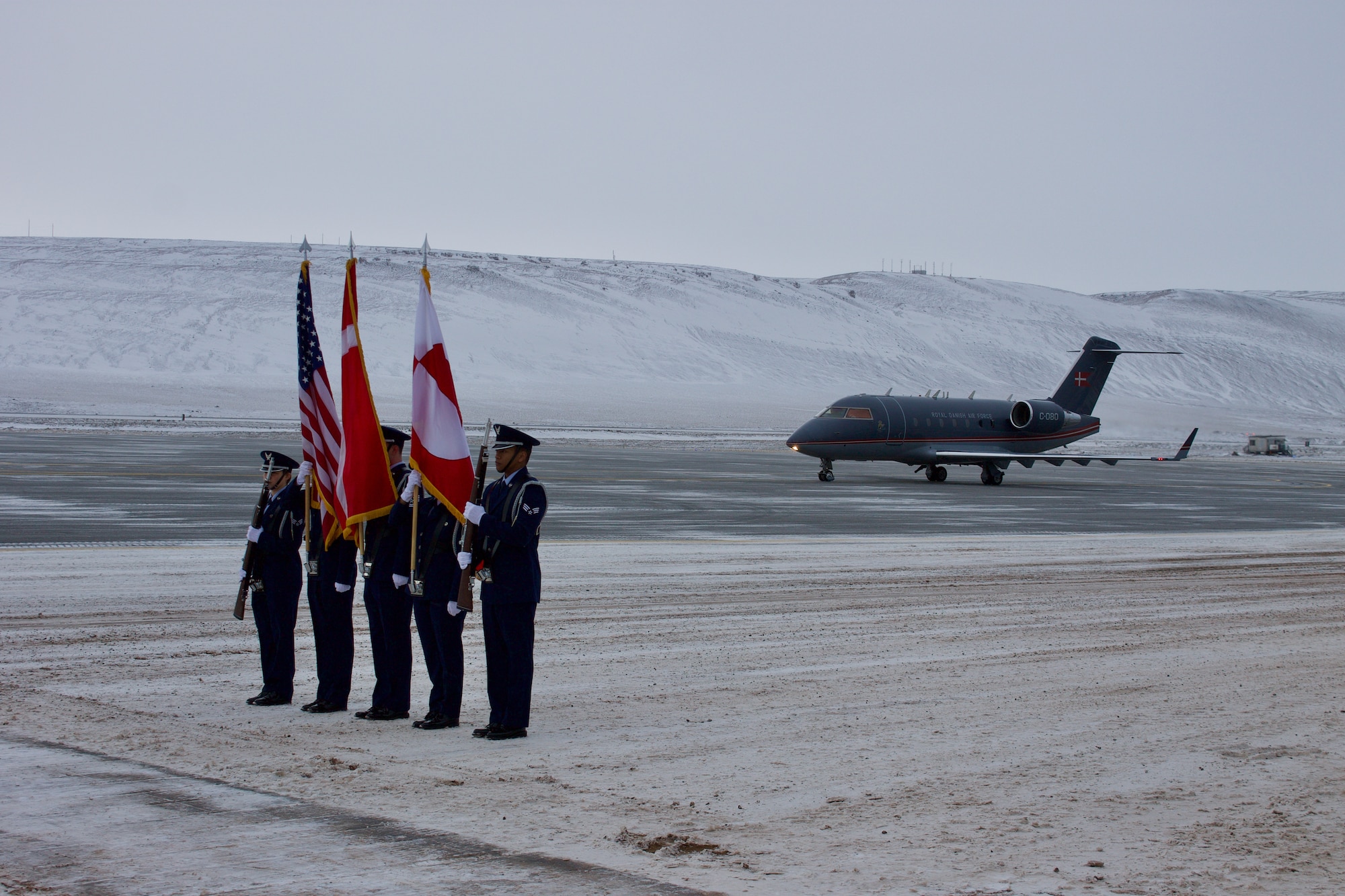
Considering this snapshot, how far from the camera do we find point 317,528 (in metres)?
9.53

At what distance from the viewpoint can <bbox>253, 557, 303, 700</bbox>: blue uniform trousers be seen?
30.2 ft

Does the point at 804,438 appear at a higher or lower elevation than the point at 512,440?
higher

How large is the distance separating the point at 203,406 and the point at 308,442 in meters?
75.5

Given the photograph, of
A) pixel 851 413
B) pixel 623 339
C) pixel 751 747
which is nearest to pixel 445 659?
pixel 751 747

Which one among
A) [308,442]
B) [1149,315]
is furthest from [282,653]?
[1149,315]

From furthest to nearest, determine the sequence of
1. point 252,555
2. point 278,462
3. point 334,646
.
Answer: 1. point 278,462
2. point 252,555
3. point 334,646

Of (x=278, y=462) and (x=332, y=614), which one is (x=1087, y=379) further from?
(x=332, y=614)

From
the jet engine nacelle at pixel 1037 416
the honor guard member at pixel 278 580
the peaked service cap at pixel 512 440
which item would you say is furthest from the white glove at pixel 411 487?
the jet engine nacelle at pixel 1037 416

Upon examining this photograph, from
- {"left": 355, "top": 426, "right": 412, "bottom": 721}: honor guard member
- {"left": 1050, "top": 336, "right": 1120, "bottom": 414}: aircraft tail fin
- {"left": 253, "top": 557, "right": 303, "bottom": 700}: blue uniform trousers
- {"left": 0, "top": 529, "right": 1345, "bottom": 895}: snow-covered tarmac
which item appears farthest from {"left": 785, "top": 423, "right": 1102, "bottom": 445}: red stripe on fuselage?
{"left": 355, "top": 426, "right": 412, "bottom": 721}: honor guard member

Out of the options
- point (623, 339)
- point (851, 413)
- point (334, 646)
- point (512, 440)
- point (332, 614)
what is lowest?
point (334, 646)

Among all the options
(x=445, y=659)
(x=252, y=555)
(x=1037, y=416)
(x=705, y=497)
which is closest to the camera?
(x=445, y=659)

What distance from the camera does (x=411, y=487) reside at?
879 centimetres

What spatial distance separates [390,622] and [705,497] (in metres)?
20.8

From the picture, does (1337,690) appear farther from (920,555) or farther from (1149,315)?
(1149,315)
